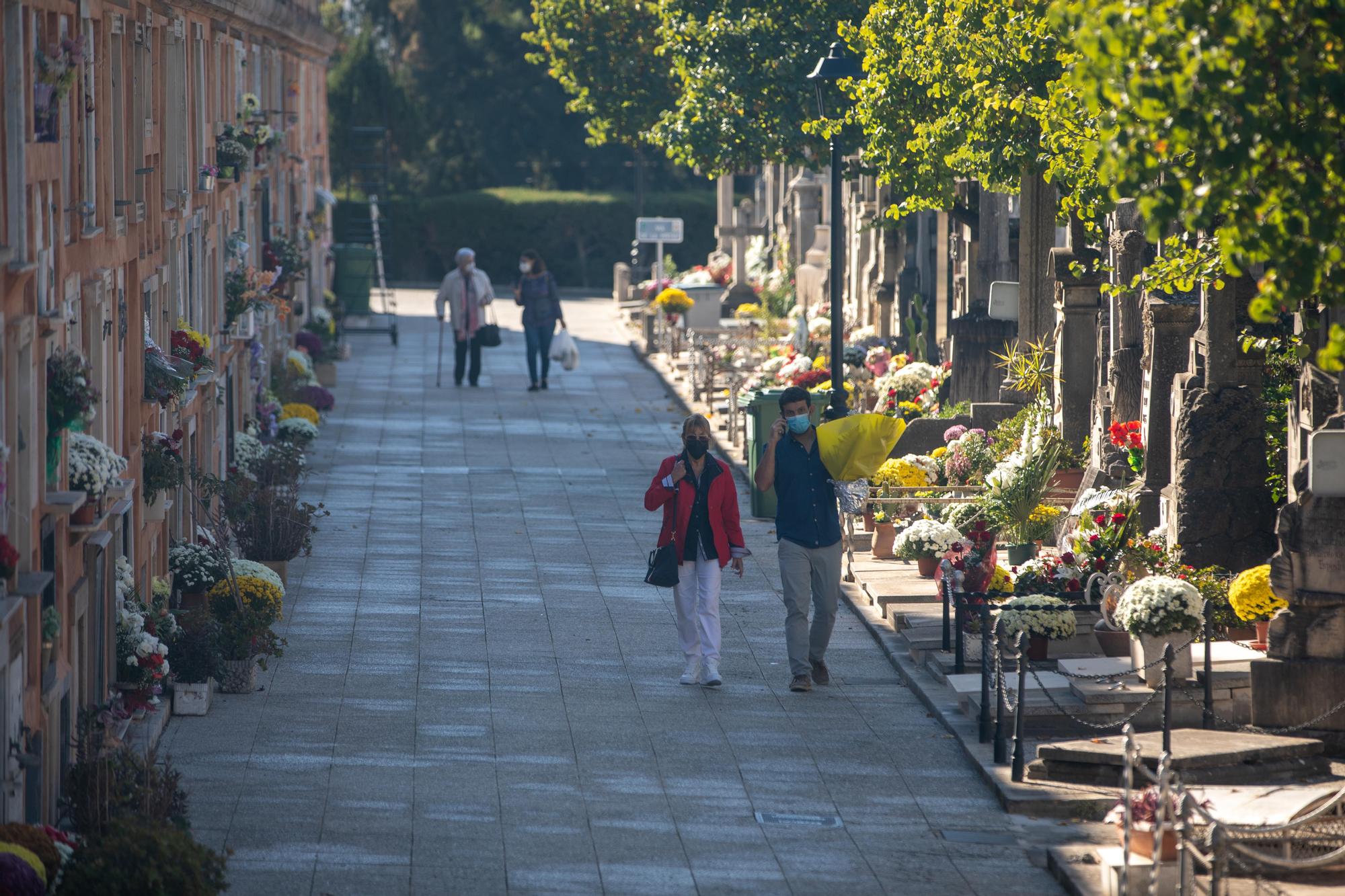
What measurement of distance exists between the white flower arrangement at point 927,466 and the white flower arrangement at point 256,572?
643 cm

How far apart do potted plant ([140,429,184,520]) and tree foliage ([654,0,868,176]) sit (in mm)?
13955

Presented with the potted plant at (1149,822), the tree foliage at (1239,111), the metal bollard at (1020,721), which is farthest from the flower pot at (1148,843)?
the tree foliage at (1239,111)

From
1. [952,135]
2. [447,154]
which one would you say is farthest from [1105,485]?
[447,154]

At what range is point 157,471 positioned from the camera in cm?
1313

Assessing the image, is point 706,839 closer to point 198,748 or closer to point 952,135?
point 198,748

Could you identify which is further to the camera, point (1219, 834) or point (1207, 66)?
point (1219, 834)

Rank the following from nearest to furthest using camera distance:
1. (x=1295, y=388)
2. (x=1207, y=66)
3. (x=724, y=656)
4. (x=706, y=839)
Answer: (x=1207, y=66) → (x=706, y=839) → (x=1295, y=388) → (x=724, y=656)

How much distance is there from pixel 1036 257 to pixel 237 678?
9.89m

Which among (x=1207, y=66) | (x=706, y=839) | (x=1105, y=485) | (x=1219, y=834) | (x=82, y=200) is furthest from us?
(x=1105, y=485)

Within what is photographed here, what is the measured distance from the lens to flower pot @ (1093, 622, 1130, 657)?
1286 centimetres

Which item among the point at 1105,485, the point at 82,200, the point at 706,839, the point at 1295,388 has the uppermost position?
the point at 82,200

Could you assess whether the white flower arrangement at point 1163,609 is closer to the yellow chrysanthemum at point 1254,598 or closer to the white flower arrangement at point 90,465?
the yellow chrysanthemum at point 1254,598

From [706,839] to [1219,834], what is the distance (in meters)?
2.59

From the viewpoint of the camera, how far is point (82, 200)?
11086mm
